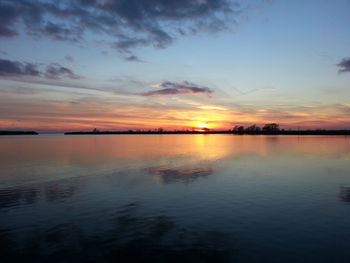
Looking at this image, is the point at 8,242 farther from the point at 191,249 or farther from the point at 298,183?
the point at 298,183

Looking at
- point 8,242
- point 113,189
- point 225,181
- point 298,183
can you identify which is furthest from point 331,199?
point 8,242

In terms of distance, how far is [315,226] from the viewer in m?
16.4

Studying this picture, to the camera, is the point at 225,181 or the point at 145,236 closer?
the point at 145,236

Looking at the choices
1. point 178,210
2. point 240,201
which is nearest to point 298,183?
point 240,201

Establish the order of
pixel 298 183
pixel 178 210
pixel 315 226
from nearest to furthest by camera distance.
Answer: pixel 315 226 < pixel 178 210 < pixel 298 183

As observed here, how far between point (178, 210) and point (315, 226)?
30.3 ft

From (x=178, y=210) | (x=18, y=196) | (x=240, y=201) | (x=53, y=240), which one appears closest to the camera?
(x=53, y=240)

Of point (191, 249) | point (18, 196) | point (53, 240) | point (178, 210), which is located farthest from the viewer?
point (18, 196)

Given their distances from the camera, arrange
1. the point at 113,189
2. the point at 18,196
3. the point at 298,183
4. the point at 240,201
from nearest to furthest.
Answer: the point at 240,201 < the point at 18,196 < the point at 113,189 < the point at 298,183

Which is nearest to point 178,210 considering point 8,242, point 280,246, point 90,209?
point 90,209

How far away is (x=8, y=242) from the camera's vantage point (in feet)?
45.6

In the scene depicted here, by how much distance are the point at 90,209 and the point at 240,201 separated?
481 inches

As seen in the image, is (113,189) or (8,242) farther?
(113,189)

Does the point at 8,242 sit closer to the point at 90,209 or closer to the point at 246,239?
the point at 90,209
